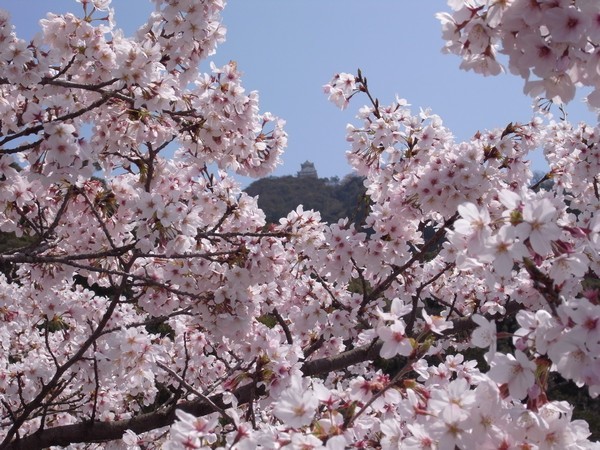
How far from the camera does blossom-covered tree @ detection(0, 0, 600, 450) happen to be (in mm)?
1696

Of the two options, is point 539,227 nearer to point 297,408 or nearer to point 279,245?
point 297,408

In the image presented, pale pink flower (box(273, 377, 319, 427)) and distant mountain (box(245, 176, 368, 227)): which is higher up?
distant mountain (box(245, 176, 368, 227))

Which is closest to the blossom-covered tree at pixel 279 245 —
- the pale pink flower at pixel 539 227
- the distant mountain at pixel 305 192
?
the pale pink flower at pixel 539 227

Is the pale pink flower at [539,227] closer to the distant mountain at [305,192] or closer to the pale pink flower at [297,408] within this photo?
the pale pink flower at [297,408]

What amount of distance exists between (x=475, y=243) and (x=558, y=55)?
0.65m

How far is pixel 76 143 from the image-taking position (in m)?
3.09

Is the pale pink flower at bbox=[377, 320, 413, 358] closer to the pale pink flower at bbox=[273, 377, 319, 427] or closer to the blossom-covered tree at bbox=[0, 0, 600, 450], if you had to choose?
the blossom-covered tree at bbox=[0, 0, 600, 450]

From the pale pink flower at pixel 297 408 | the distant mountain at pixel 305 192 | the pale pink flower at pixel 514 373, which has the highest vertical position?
the distant mountain at pixel 305 192

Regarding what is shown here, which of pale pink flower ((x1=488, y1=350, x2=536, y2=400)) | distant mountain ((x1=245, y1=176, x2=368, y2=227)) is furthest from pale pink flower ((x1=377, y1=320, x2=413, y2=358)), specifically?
distant mountain ((x1=245, y1=176, x2=368, y2=227))

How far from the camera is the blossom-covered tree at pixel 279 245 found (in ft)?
5.57

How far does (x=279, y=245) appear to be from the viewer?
4.43 meters

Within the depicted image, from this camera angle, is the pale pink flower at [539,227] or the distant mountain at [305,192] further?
the distant mountain at [305,192]

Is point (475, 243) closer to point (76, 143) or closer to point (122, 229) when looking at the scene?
point (76, 143)

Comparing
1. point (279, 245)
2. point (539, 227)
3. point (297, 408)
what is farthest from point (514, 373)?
point (279, 245)
